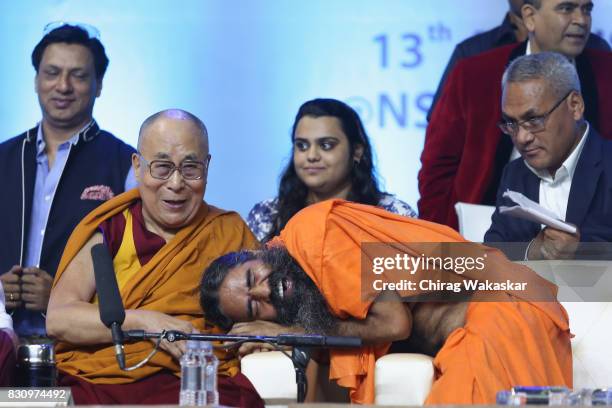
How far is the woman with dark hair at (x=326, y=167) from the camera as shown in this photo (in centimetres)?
491

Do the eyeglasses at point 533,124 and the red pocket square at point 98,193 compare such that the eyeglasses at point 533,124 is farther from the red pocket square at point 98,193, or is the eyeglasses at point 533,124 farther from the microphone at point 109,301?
the microphone at point 109,301

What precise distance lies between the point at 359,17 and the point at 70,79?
1379mm

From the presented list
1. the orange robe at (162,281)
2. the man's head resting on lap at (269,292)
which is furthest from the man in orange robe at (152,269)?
the man's head resting on lap at (269,292)

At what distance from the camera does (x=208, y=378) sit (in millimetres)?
2975

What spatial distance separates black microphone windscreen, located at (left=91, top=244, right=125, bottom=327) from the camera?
308cm

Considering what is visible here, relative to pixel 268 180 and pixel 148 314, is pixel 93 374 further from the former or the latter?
pixel 268 180

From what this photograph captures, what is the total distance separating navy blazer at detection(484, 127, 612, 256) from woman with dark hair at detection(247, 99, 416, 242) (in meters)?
0.49

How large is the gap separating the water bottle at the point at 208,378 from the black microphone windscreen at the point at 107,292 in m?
0.24

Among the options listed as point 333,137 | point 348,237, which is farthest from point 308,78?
point 348,237

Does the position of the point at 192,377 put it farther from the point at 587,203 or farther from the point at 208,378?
the point at 587,203

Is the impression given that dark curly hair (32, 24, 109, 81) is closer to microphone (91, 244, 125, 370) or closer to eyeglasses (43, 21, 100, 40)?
eyeglasses (43, 21, 100, 40)

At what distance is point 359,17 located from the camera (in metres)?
5.66

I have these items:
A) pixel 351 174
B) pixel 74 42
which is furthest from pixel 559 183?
pixel 74 42

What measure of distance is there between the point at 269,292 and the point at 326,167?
1.24 meters
